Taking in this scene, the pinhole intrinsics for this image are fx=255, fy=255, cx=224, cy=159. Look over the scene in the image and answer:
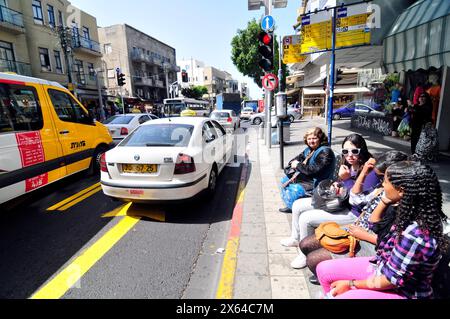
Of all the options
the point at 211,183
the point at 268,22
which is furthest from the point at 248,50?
the point at 211,183

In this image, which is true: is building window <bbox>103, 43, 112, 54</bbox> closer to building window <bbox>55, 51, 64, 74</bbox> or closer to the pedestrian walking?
building window <bbox>55, 51, 64, 74</bbox>

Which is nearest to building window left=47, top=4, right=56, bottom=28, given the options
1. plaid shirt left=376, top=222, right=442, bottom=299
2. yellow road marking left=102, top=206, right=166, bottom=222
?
yellow road marking left=102, top=206, right=166, bottom=222

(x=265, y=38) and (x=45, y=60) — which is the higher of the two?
(x=45, y=60)

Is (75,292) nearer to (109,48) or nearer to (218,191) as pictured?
(218,191)

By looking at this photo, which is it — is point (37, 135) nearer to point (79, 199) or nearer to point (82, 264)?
point (79, 199)

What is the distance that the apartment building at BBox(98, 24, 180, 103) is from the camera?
36.4 meters

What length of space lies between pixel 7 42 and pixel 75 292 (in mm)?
23062

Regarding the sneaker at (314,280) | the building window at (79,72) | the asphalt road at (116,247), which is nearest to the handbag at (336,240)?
the sneaker at (314,280)

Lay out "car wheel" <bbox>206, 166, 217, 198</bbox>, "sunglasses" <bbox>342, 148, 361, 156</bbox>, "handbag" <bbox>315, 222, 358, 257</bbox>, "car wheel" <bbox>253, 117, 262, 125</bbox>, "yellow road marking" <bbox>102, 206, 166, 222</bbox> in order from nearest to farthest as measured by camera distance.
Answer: "handbag" <bbox>315, 222, 358, 257</bbox> → "sunglasses" <bbox>342, 148, 361, 156</bbox> → "yellow road marking" <bbox>102, 206, 166, 222</bbox> → "car wheel" <bbox>206, 166, 217, 198</bbox> → "car wheel" <bbox>253, 117, 262, 125</bbox>

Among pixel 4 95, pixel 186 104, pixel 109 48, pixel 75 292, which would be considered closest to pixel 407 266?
pixel 75 292

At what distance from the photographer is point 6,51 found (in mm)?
18062

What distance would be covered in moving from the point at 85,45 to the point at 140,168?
2714cm

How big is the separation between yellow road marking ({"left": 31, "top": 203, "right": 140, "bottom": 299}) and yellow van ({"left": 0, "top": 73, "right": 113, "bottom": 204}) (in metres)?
1.80

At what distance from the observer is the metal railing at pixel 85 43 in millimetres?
24031
